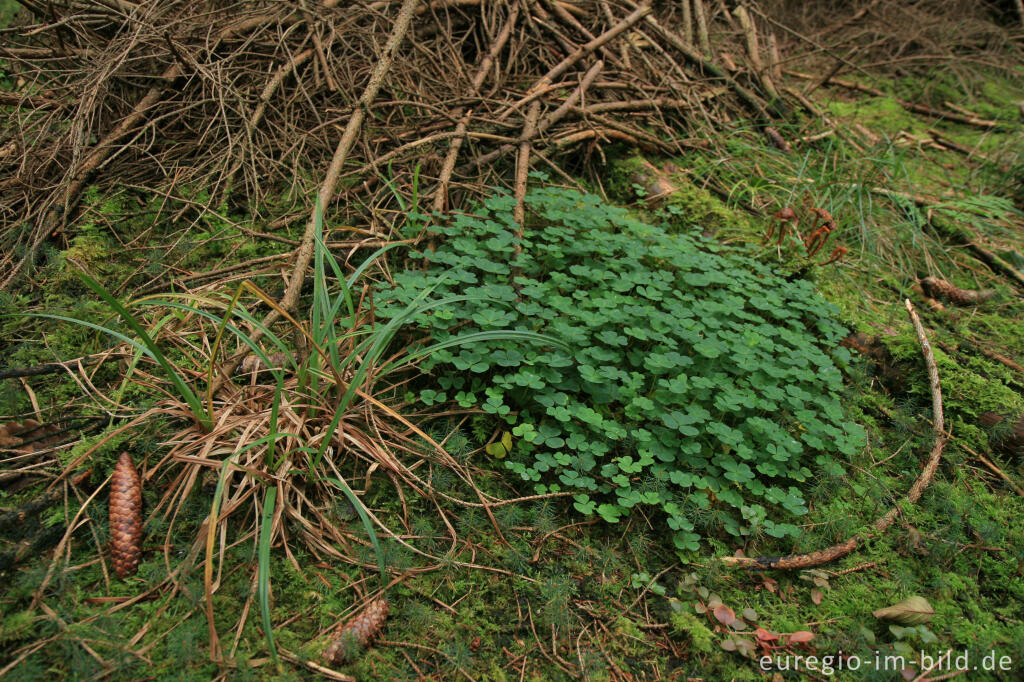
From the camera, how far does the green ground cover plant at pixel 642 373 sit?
2.31 m

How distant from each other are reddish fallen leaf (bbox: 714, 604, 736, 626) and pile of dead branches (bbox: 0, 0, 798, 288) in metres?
2.23

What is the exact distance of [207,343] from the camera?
244 centimetres

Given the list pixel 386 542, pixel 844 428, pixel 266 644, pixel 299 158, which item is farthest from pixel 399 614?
pixel 299 158

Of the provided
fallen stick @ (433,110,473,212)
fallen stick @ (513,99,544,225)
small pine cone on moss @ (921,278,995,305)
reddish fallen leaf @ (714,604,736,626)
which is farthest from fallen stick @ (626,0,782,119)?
reddish fallen leaf @ (714,604,736,626)

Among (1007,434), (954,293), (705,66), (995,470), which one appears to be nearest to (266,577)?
(995,470)

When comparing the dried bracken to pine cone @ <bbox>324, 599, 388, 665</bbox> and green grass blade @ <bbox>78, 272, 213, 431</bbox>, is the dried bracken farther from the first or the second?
pine cone @ <bbox>324, 599, 388, 665</bbox>

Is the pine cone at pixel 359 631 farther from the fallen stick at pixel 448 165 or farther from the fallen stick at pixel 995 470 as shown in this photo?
the fallen stick at pixel 995 470

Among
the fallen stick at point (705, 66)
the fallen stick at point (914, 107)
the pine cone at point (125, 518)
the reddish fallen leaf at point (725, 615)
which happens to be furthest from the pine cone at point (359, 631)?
the fallen stick at point (914, 107)

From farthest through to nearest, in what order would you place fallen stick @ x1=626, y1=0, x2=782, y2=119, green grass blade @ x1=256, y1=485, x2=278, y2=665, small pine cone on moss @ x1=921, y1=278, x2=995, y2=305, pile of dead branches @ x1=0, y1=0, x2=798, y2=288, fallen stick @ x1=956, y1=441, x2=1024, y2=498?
1. fallen stick @ x1=626, y1=0, x2=782, y2=119
2. small pine cone on moss @ x1=921, y1=278, x2=995, y2=305
3. pile of dead branches @ x1=0, y1=0, x2=798, y2=288
4. fallen stick @ x1=956, y1=441, x2=1024, y2=498
5. green grass blade @ x1=256, y1=485, x2=278, y2=665

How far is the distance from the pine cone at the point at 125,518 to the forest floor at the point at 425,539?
0.04 m

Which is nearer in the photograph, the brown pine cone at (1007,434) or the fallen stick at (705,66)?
the brown pine cone at (1007,434)

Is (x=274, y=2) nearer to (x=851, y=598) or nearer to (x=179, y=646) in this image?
(x=179, y=646)

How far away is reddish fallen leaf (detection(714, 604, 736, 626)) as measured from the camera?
6.46ft

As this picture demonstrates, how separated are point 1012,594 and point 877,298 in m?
1.84
